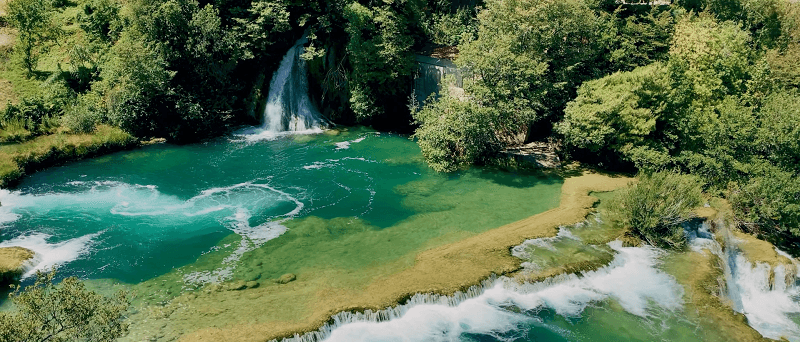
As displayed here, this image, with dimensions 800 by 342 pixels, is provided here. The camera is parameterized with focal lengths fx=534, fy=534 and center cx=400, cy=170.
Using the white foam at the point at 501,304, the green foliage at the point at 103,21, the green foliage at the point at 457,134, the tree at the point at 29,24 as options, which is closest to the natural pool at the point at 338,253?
the white foam at the point at 501,304

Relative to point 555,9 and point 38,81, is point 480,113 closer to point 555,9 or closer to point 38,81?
point 555,9

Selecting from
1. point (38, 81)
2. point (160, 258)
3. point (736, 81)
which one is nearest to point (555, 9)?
point (736, 81)

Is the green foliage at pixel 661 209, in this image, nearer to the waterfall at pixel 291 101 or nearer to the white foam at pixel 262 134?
the white foam at pixel 262 134

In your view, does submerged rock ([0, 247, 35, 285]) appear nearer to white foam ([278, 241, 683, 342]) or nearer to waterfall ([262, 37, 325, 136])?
white foam ([278, 241, 683, 342])

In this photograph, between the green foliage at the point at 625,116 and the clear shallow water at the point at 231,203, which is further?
the green foliage at the point at 625,116

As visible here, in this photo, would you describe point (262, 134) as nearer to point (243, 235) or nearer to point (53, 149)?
point (53, 149)
